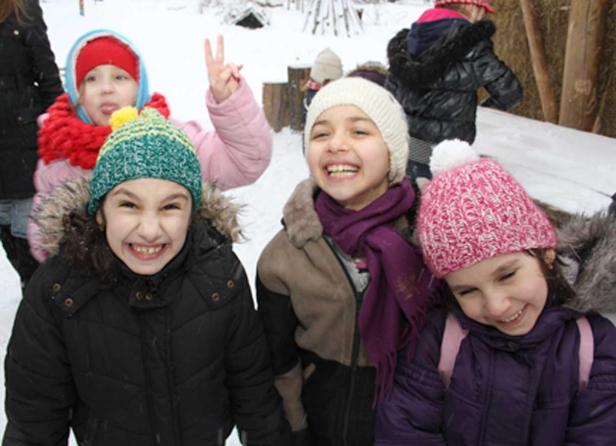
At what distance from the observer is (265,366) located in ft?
6.25

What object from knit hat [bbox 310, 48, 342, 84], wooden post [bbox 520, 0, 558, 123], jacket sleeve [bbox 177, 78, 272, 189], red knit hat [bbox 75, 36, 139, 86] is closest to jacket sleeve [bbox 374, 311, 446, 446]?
jacket sleeve [bbox 177, 78, 272, 189]

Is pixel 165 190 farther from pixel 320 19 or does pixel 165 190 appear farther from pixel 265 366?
pixel 320 19

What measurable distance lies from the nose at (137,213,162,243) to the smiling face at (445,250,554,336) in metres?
0.87

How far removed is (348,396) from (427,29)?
2.80m

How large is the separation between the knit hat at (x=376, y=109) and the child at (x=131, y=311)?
48 centimetres

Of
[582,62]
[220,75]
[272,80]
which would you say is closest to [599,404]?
[220,75]

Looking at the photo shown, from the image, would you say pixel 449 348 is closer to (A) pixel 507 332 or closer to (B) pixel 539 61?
(A) pixel 507 332

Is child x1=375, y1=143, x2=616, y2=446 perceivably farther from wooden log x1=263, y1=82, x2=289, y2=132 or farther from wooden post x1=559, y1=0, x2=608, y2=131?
wooden log x1=263, y1=82, x2=289, y2=132

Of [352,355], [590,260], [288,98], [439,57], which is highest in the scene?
[439,57]

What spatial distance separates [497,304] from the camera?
61.8 inches

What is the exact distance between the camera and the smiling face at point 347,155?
183 cm

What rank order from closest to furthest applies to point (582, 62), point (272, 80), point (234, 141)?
1. point (234, 141)
2. point (582, 62)
3. point (272, 80)

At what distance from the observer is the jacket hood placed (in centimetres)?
163

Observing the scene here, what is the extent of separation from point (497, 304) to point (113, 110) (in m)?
1.57
